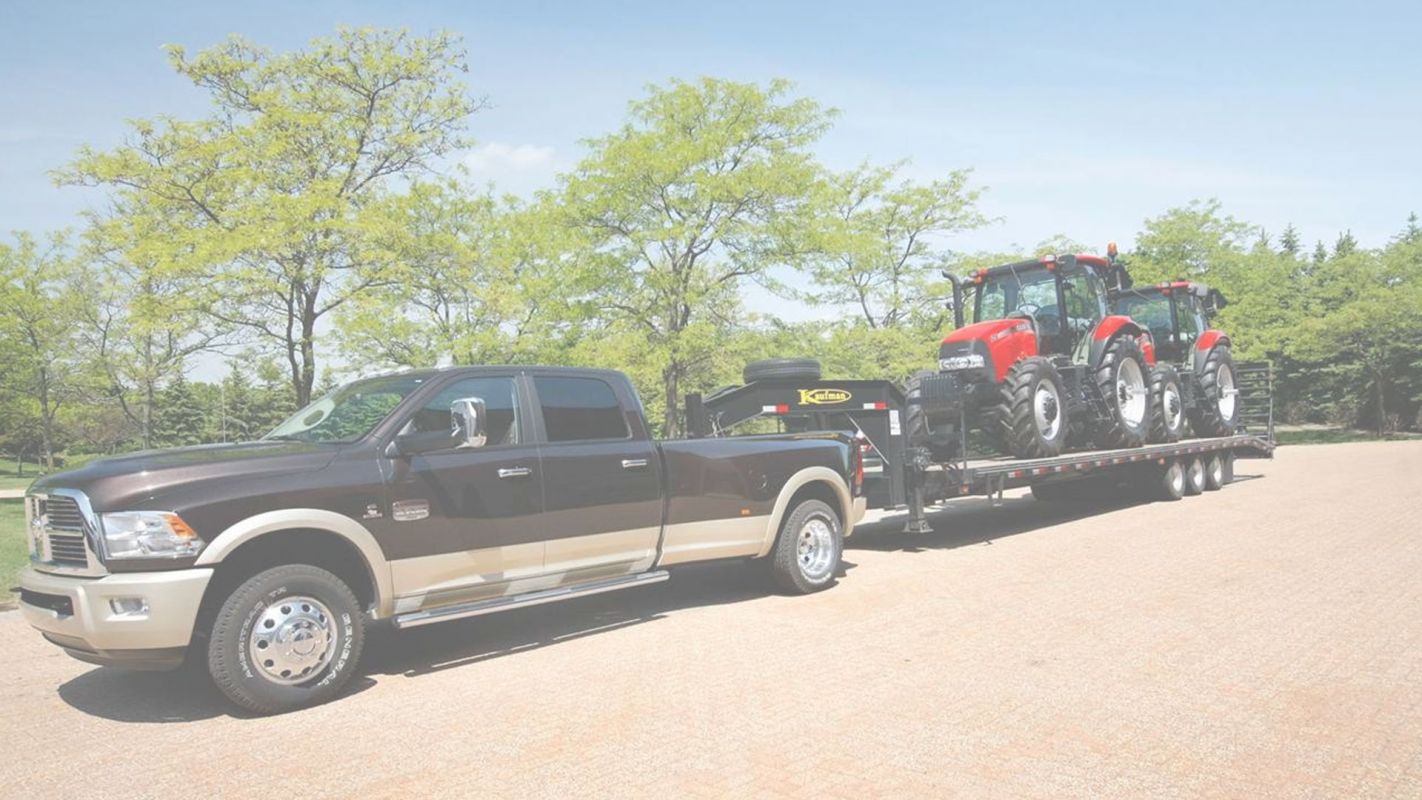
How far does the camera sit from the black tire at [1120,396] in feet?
42.9

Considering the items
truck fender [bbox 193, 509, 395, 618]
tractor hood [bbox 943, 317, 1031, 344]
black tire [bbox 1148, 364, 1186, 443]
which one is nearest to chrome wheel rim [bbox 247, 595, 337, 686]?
truck fender [bbox 193, 509, 395, 618]

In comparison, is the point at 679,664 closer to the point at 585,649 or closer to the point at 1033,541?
the point at 585,649

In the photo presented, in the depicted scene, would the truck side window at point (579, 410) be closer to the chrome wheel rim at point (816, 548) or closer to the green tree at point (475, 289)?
the chrome wheel rim at point (816, 548)

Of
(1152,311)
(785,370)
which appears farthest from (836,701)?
(1152,311)

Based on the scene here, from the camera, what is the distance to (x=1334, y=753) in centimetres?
415

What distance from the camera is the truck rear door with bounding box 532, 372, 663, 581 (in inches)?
252

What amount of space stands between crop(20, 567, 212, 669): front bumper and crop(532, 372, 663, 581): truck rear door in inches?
85.1

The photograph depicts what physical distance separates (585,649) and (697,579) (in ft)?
9.85

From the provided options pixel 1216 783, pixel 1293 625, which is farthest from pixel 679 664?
pixel 1293 625

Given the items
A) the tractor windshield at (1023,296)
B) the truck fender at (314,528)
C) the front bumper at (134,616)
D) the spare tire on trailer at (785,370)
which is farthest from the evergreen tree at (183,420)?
the truck fender at (314,528)

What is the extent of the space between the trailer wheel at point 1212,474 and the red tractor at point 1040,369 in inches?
109

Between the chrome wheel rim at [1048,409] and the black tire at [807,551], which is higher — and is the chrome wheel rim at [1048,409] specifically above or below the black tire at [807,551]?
above

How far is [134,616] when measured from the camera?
4.78 meters

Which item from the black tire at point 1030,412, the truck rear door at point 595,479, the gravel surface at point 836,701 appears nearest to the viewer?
the gravel surface at point 836,701
